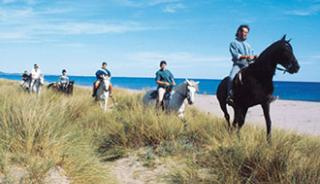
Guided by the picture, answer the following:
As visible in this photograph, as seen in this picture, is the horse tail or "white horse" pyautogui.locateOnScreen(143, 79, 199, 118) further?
"white horse" pyautogui.locateOnScreen(143, 79, 199, 118)

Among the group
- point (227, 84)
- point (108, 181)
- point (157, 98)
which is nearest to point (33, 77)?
point (157, 98)

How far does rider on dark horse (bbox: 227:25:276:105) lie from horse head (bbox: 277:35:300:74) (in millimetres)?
994

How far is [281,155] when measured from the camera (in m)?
6.10

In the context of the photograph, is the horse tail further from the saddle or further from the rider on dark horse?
the saddle

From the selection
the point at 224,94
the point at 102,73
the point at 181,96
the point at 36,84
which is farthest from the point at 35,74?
the point at 224,94

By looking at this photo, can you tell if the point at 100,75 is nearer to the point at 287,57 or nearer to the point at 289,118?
the point at 289,118

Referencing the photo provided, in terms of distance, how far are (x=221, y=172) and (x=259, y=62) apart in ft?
10.2

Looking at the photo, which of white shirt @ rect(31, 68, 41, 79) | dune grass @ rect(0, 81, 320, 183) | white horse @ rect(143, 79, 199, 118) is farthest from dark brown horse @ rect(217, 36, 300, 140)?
white shirt @ rect(31, 68, 41, 79)

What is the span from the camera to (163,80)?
1295cm

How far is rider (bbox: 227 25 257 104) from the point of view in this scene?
9.27 m

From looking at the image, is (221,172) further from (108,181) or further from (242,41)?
(242,41)

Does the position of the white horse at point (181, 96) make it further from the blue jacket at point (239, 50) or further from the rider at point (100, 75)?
the rider at point (100, 75)

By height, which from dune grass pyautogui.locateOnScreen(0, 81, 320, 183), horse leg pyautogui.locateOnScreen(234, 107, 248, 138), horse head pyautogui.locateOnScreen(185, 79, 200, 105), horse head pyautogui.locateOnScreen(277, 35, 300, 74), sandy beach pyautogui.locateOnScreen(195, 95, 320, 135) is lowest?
sandy beach pyautogui.locateOnScreen(195, 95, 320, 135)

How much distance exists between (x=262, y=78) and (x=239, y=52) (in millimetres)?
908
